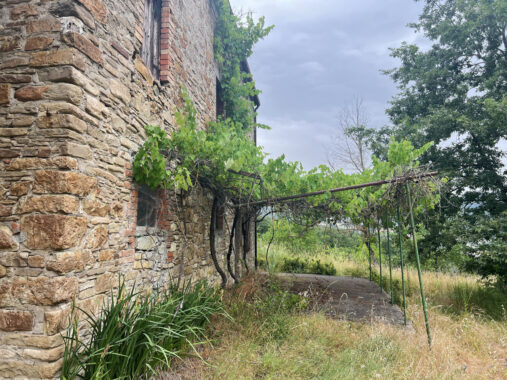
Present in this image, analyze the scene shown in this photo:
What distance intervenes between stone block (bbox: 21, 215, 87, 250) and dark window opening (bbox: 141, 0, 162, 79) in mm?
2696

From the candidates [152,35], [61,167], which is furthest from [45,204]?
[152,35]

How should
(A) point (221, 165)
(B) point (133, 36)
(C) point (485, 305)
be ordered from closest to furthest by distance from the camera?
(B) point (133, 36) → (A) point (221, 165) → (C) point (485, 305)

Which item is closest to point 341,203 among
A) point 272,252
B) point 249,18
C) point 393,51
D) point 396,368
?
point 396,368

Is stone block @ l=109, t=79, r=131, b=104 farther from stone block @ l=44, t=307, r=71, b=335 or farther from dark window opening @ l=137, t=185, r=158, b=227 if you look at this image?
stone block @ l=44, t=307, r=71, b=335

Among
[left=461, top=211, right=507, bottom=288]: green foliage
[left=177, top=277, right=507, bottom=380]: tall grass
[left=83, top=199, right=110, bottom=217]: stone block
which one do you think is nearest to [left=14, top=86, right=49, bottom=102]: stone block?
[left=83, top=199, right=110, bottom=217]: stone block

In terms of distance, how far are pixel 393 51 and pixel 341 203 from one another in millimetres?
7292

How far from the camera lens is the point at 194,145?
401 centimetres

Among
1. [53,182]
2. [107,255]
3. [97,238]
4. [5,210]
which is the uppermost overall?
[53,182]

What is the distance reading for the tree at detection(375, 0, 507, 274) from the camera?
7.74 m

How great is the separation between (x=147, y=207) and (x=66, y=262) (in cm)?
163

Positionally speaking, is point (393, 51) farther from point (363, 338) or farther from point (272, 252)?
point (363, 338)

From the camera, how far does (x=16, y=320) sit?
97.0 inches

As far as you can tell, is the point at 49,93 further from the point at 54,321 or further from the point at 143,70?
the point at 54,321

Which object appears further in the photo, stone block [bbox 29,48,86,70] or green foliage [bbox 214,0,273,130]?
green foliage [bbox 214,0,273,130]
